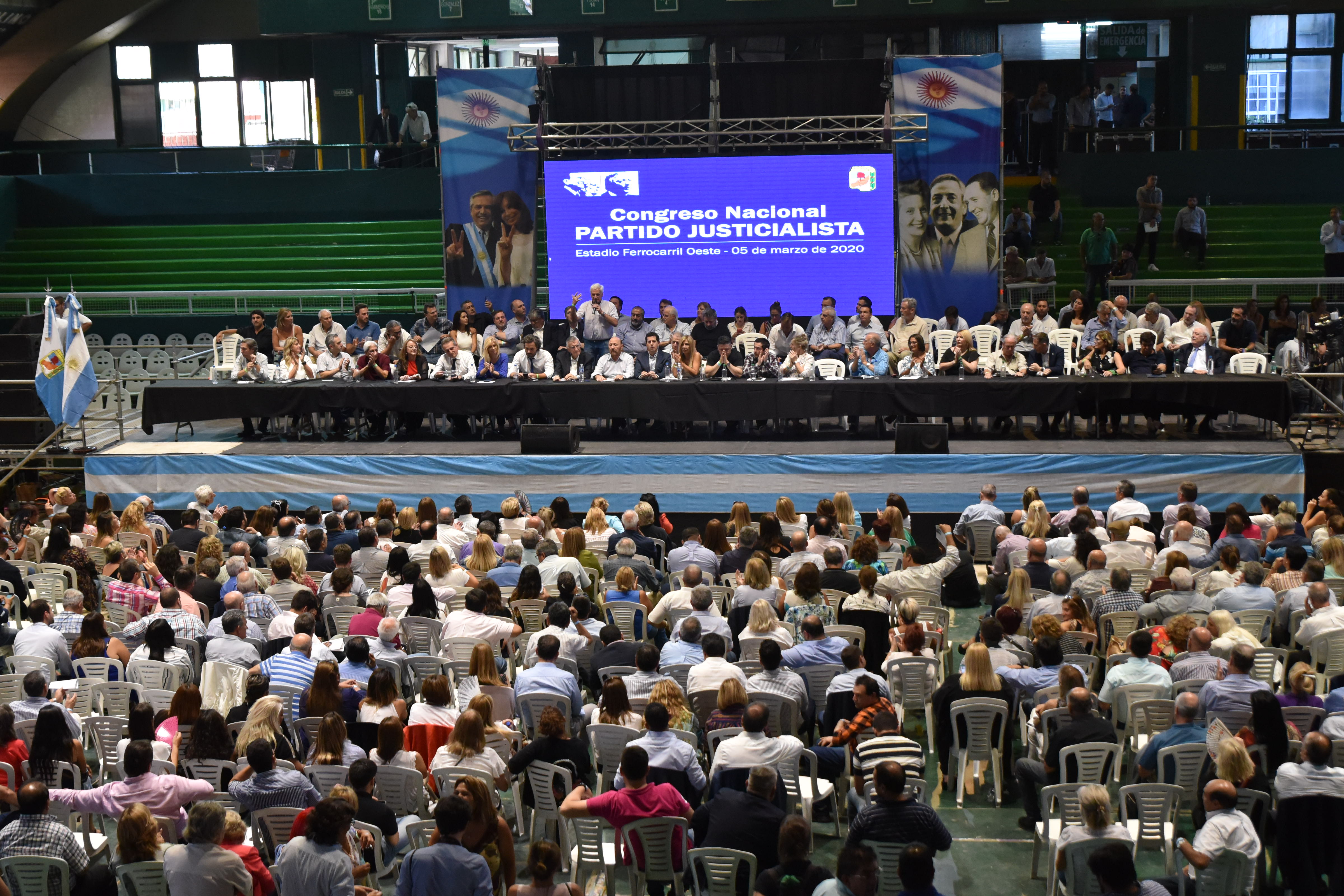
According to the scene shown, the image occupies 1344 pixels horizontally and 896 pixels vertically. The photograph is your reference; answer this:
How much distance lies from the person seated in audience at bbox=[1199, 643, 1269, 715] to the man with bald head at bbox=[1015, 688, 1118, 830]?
61cm

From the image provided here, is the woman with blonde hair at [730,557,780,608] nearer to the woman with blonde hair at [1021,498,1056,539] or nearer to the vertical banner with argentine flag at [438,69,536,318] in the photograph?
the woman with blonde hair at [1021,498,1056,539]

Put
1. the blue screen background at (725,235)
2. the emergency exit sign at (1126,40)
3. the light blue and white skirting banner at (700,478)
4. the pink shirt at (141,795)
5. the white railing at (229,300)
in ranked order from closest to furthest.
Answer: the pink shirt at (141,795)
the light blue and white skirting banner at (700,478)
the blue screen background at (725,235)
the white railing at (229,300)
the emergency exit sign at (1126,40)

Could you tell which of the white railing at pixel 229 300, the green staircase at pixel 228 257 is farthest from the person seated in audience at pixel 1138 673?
the green staircase at pixel 228 257

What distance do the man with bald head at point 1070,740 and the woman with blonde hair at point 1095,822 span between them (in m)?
A: 0.92

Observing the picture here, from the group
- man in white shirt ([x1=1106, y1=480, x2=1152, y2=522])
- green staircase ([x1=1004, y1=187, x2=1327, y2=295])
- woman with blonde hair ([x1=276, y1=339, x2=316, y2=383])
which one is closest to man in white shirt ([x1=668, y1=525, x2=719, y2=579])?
man in white shirt ([x1=1106, y1=480, x2=1152, y2=522])

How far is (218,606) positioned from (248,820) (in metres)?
3.62

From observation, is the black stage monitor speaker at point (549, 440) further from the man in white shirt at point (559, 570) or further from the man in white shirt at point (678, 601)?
the man in white shirt at point (678, 601)

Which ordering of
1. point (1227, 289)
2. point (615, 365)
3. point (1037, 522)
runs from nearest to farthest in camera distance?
1. point (1037, 522)
2. point (615, 365)
3. point (1227, 289)

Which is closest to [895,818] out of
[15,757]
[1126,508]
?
[15,757]

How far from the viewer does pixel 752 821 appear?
22.0 feet

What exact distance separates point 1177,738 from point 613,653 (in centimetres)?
348

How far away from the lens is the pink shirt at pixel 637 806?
6945mm

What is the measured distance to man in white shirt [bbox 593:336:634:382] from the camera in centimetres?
1772

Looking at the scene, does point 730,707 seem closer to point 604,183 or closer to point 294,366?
point 294,366
